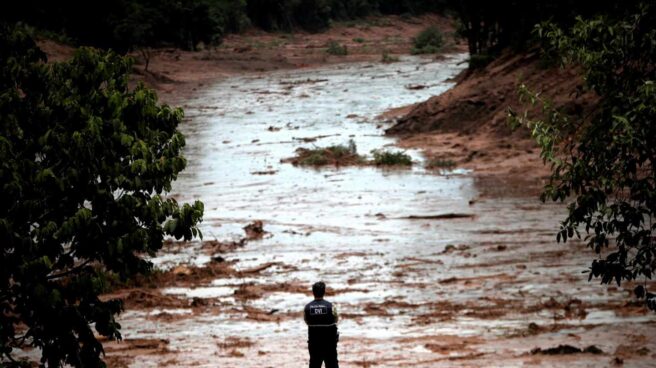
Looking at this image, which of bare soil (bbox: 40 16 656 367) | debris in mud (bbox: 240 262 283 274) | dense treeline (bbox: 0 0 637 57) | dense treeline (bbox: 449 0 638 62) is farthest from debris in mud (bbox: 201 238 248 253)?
dense treeline (bbox: 449 0 638 62)

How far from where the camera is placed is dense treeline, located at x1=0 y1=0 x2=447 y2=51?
212 feet

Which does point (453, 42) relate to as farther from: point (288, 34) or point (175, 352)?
point (175, 352)

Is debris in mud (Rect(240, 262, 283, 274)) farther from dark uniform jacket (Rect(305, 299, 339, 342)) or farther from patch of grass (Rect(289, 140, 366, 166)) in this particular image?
patch of grass (Rect(289, 140, 366, 166))

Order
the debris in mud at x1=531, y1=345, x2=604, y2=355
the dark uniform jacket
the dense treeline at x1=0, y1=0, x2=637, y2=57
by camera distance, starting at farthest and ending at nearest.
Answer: the dense treeline at x1=0, y1=0, x2=637, y2=57 < the debris in mud at x1=531, y1=345, x2=604, y2=355 < the dark uniform jacket

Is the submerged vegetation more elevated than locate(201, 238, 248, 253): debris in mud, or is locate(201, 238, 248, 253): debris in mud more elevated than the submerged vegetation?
the submerged vegetation

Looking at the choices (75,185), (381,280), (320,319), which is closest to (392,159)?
(381,280)

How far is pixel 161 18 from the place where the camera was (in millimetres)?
75750

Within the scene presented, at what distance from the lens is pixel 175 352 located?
15.4m

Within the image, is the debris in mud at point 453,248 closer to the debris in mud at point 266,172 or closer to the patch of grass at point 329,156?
the debris in mud at point 266,172

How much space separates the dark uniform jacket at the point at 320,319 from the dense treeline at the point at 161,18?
96.3 ft

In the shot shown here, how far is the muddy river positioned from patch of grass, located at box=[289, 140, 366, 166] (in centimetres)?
69

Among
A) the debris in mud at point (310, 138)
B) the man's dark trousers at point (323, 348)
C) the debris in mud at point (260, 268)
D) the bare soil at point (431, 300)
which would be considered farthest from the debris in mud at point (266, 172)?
the man's dark trousers at point (323, 348)

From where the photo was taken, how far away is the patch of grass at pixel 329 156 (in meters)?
35.5

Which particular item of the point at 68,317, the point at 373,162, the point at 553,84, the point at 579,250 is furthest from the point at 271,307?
the point at 553,84
